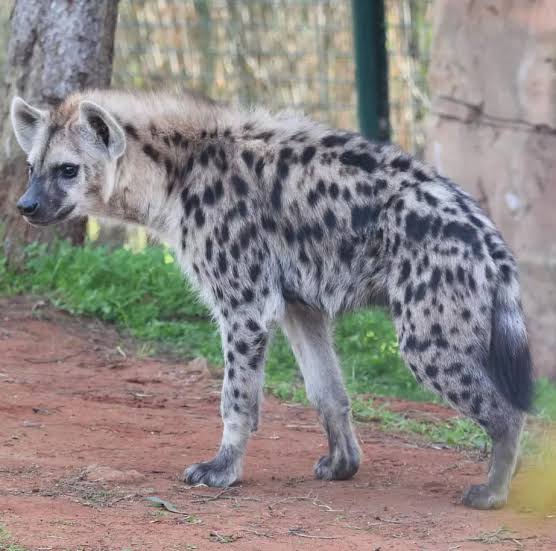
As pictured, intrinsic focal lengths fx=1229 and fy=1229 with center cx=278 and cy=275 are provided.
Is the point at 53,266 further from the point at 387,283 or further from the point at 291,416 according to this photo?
the point at 387,283

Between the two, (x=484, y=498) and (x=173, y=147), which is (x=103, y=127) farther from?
(x=484, y=498)

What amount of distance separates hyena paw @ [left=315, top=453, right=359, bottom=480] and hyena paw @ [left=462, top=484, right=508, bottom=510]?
1.56 ft

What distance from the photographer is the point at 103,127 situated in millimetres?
4023

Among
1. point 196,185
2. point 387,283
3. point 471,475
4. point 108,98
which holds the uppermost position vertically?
point 108,98

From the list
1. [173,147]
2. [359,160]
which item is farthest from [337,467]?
[173,147]

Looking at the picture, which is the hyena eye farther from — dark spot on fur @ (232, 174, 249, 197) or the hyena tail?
the hyena tail

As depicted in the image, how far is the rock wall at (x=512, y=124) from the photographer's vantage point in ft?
18.0

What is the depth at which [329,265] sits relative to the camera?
383 cm

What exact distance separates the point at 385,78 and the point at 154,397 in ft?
9.26

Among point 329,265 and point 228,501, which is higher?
point 329,265

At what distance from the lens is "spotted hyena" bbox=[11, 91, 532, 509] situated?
355cm

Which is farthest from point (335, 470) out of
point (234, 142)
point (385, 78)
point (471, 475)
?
point (385, 78)

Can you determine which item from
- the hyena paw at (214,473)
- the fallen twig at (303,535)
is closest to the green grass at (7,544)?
the fallen twig at (303,535)

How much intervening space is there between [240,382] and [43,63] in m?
2.37
